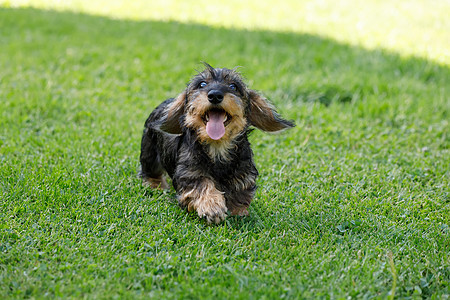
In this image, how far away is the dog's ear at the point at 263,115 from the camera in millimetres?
4637

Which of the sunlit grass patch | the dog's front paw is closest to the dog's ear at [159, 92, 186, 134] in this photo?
the dog's front paw

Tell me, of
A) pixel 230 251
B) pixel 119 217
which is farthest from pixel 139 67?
pixel 230 251

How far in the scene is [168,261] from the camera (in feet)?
11.9

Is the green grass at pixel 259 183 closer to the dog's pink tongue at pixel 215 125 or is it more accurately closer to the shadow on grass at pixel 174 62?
the shadow on grass at pixel 174 62

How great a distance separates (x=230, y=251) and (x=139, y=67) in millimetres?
5232

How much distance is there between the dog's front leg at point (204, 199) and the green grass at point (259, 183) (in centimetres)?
12

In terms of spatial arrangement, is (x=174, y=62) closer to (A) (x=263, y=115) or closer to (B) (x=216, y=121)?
(A) (x=263, y=115)

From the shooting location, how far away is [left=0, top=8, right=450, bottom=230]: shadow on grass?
7668 millimetres

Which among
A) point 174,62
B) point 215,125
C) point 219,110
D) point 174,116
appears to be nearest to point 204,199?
point 215,125

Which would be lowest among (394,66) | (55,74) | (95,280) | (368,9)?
(95,280)

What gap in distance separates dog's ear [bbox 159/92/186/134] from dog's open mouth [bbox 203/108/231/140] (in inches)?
17.5

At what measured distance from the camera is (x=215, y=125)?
163 inches

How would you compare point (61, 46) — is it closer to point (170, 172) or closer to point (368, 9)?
point (170, 172)

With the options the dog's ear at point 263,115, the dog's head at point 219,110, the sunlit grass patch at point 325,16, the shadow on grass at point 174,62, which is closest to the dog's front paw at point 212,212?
the dog's head at point 219,110
